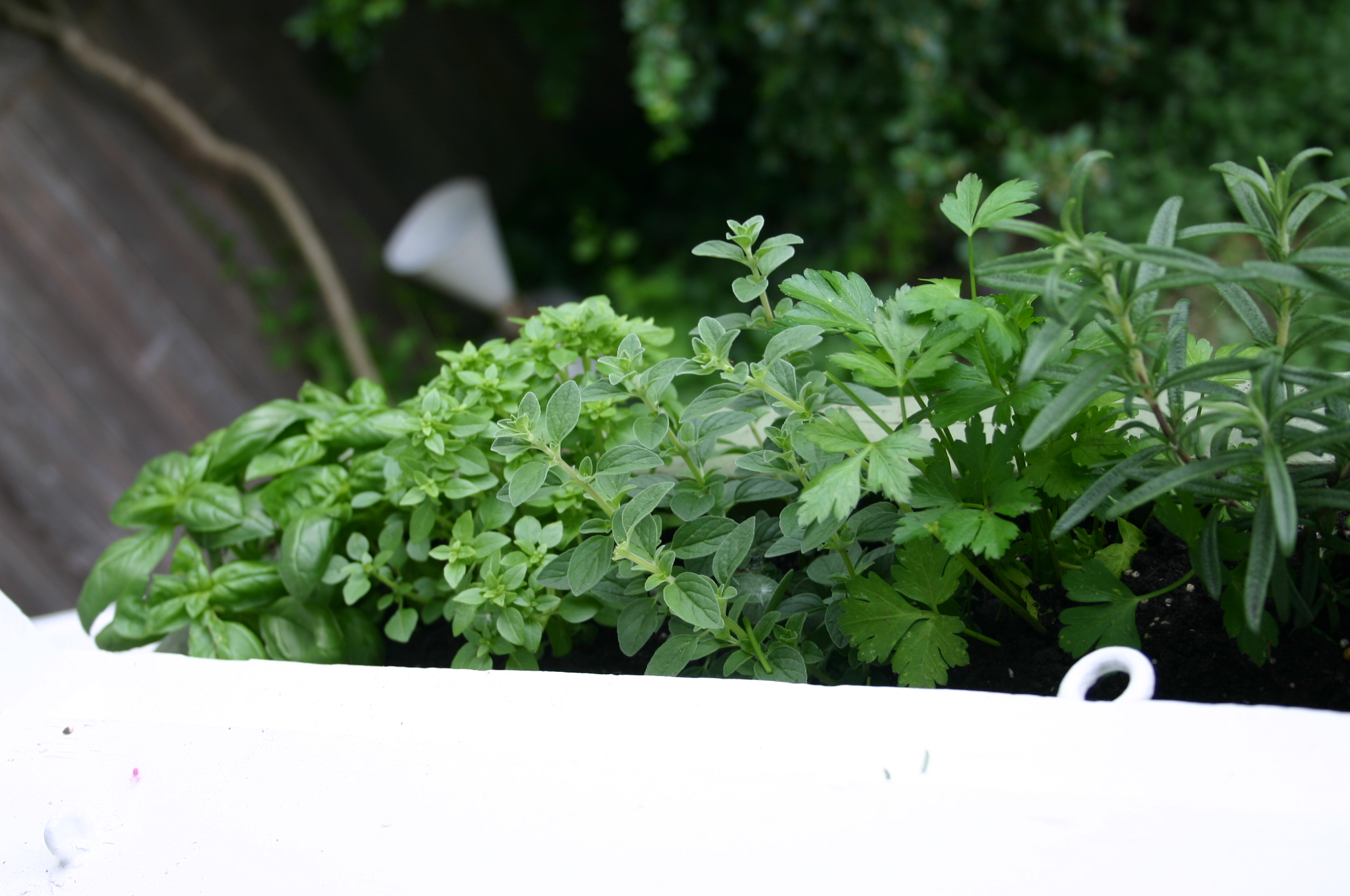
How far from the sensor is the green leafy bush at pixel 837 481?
22.2 inches

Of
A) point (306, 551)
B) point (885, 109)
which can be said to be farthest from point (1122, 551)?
point (885, 109)

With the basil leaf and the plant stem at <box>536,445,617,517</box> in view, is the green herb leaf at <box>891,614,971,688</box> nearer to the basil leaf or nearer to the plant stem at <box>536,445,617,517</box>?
the plant stem at <box>536,445,617,517</box>

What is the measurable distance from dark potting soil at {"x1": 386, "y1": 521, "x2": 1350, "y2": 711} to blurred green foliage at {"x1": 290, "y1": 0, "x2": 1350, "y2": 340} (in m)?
1.80

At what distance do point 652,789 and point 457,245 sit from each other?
7.89ft

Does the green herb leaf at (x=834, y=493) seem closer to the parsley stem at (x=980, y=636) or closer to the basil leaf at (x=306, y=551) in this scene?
the parsley stem at (x=980, y=636)

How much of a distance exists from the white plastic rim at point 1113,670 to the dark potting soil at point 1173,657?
103 mm

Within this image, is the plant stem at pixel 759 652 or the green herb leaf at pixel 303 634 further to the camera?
the green herb leaf at pixel 303 634

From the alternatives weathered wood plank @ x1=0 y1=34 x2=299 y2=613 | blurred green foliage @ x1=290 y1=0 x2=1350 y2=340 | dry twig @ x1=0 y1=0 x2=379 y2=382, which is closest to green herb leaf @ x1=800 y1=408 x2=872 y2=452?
blurred green foliage @ x1=290 y1=0 x2=1350 y2=340

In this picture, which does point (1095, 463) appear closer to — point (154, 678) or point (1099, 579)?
point (1099, 579)

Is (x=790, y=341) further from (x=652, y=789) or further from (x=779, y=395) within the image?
(x=652, y=789)

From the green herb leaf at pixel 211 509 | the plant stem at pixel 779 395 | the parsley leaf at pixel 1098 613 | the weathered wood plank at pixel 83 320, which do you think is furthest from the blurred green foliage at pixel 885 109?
the parsley leaf at pixel 1098 613

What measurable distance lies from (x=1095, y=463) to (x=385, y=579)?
0.61m

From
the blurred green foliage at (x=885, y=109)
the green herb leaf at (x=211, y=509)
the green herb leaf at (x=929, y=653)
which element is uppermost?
the green herb leaf at (x=211, y=509)

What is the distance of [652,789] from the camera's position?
22.4 inches
